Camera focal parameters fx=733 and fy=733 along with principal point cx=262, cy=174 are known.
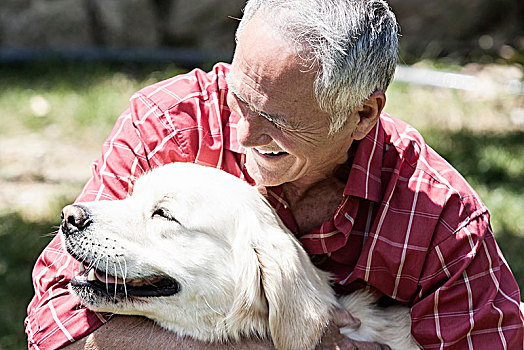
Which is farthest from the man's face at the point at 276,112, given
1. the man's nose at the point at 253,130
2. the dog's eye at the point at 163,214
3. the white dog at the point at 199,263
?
the dog's eye at the point at 163,214

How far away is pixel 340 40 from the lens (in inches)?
94.6

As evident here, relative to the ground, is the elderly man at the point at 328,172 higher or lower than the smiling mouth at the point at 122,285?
higher

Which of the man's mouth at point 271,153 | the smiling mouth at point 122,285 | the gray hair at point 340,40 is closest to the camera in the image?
the gray hair at point 340,40

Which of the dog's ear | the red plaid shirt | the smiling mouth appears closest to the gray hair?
the red plaid shirt

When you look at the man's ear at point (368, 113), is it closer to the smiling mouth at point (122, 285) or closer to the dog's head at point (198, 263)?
the dog's head at point (198, 263)

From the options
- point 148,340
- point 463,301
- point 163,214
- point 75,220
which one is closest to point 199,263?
point 163,214

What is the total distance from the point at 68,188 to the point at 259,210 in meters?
2.86

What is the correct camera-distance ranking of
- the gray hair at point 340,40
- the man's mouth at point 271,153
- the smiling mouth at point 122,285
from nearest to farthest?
the gray hair at point 340,40 < the smiling mouth at point 122,285 < the man's mouth at point 271,153

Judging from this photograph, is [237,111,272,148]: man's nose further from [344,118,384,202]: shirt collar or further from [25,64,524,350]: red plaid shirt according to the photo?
[344,118,384,202]: shirt collar

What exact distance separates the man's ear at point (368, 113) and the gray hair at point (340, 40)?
0.08 feet

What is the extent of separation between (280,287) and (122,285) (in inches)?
21.3

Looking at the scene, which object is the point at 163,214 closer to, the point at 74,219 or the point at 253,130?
the point at 74,219

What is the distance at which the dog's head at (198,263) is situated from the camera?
97.1 inches

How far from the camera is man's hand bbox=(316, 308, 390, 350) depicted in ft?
8.46
